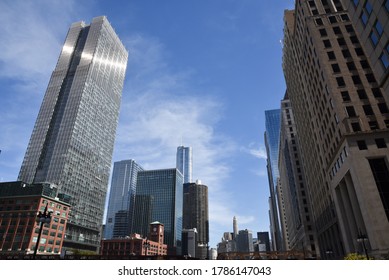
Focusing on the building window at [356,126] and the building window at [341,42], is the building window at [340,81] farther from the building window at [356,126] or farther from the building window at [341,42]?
the building window at [341,42]

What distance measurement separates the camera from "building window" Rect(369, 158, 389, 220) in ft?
127


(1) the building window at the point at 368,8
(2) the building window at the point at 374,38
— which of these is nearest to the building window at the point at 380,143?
(2) the building window at the point at 374,38

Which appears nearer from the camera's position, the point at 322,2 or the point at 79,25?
the point at 322,2

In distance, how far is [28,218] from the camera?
9806 cm

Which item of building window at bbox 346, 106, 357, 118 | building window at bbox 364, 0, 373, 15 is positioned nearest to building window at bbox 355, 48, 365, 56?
building window at bbox 346, 106, 357, 118

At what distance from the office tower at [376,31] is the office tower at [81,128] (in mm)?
122136

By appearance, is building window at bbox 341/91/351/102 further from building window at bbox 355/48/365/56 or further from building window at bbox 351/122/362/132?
building window at bbox 355/48/365/56

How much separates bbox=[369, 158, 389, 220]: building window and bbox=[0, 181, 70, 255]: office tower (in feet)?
301

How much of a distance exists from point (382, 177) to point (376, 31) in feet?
79.0

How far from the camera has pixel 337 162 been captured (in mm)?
50125

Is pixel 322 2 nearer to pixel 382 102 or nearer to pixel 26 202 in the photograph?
pixel 382 102

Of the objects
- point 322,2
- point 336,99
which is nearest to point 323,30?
point 322,2

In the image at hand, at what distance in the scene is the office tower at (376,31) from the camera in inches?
916
